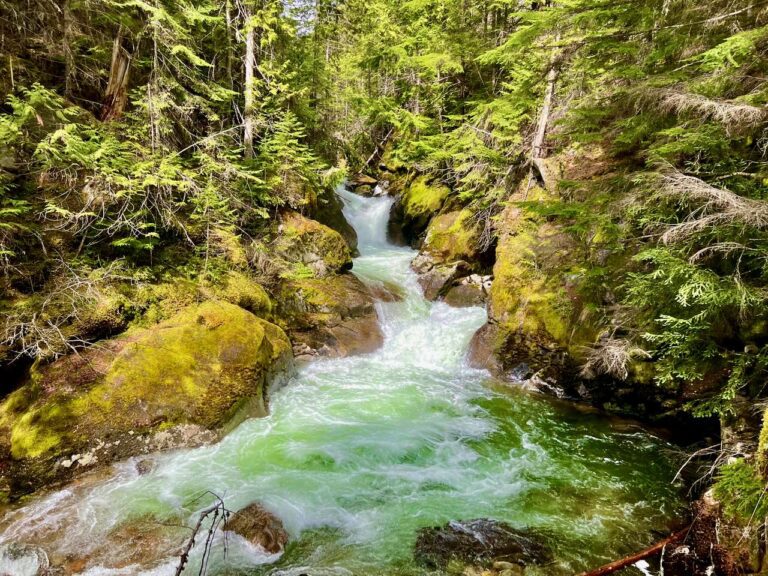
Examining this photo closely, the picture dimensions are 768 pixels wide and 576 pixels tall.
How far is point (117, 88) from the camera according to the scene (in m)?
8.69

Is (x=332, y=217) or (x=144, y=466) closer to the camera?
(x=144, y=466)

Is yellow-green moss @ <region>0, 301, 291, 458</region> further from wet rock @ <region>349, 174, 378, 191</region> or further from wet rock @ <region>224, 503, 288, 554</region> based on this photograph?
wet rock @ <region>349, 174, 378, 191</region>

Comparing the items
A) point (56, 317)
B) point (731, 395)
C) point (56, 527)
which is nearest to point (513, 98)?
point (731, 395)

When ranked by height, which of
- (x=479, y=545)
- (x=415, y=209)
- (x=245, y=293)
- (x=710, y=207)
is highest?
(x=710, y=207)

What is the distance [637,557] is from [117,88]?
475 inches

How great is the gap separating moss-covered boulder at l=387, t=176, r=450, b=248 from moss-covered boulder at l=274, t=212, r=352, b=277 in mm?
5435

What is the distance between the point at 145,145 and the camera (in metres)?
8.71

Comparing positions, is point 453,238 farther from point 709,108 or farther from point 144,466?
point 144,466

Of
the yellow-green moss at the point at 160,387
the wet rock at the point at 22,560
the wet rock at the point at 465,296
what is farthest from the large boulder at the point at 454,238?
the wet rock at the point at 22,560

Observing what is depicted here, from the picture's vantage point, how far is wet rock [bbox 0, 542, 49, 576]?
4062mm

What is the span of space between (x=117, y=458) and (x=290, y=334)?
507 cm

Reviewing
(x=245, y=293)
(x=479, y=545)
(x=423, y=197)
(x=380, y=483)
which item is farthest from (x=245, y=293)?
(x=423, y=197)

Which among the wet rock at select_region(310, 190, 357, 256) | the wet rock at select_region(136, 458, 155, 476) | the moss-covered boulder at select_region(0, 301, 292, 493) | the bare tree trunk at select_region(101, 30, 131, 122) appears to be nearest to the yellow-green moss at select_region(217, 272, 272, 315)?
the moss-covered boulder at select_region(0, 301, 292, 493)

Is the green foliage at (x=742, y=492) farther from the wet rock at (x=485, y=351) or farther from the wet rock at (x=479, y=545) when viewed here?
the wet rock at (x=485, y=351)
